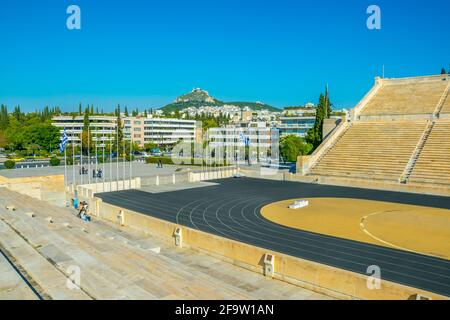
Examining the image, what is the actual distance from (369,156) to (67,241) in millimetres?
37998

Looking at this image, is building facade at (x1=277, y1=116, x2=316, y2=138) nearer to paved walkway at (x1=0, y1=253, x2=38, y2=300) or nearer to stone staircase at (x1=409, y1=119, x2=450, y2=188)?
stone staircase at (x1=409, y1=119, x2=450, y2=188)

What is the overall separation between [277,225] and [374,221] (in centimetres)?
686

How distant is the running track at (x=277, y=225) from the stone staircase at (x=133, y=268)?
14.3 ft

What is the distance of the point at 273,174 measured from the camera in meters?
47.2

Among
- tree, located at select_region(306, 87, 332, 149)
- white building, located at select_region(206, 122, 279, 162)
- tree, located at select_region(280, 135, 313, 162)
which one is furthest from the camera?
white building, located at select_region(206, 122, 279, 162)

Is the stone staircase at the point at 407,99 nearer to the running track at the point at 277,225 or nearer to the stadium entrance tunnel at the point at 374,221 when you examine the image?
the running track at the point at 277,225

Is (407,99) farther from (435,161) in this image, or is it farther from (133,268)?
(133,268)

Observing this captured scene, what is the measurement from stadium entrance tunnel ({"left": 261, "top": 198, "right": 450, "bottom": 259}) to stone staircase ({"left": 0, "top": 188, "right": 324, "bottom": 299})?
908 cm

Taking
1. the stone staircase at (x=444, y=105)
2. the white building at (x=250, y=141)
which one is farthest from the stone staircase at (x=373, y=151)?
the white building at (x=250, y=141)

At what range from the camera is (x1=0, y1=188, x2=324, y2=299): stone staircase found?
1028cm

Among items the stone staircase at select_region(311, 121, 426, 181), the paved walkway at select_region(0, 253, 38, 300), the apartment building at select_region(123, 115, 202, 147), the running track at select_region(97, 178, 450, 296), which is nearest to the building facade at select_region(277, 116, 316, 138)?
→ the apartment building at select_region(123, 115, 202, 147)

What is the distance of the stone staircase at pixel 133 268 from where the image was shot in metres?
10.3

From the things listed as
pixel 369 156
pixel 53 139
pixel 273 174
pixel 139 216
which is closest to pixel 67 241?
pixel 139 216

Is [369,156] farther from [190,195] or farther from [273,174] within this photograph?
[190,195]
